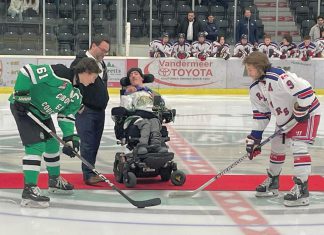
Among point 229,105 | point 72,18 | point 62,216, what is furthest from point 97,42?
point 72,18

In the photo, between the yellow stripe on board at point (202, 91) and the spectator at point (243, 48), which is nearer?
the yellow stripe on board at point (202, 91)

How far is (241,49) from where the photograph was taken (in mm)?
12672

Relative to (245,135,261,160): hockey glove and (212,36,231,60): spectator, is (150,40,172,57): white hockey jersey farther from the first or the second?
Answer: (245,135,261,160): hockey glove

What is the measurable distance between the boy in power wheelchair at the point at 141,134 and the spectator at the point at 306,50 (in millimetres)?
7745

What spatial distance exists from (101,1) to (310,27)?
4.58 m

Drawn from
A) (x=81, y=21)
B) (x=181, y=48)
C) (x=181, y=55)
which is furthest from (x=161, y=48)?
(x=81, y=21)

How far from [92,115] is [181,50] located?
304 inches

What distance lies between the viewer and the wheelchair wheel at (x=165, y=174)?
4852 millimetres

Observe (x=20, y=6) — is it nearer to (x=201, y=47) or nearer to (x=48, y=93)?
(x=201, y=47)

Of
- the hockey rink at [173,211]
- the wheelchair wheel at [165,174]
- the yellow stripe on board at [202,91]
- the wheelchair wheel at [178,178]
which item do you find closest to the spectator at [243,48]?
the yellow stripe on board at [202,91]

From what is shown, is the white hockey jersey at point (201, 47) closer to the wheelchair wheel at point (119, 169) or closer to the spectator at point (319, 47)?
the spectator at point (319, 47)

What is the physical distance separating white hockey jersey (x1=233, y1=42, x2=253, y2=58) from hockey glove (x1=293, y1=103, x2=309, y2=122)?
8372 millimetres

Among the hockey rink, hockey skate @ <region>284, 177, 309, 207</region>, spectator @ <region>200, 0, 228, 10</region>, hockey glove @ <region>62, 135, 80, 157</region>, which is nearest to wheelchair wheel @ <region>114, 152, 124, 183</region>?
the hockey rink

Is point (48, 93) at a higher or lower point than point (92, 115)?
higher
